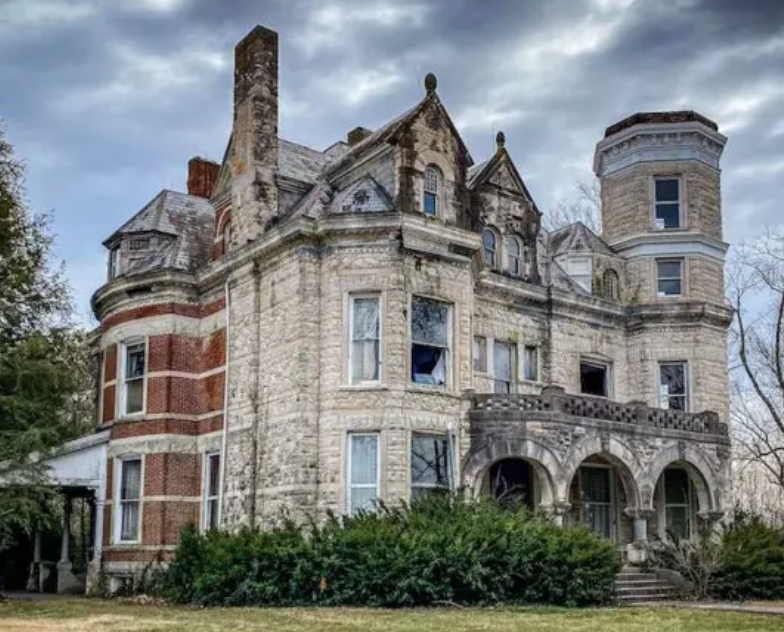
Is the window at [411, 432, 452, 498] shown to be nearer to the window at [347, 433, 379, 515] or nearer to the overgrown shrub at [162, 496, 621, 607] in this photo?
the window at [347, 433, 379, 515]

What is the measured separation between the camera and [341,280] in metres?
23.7

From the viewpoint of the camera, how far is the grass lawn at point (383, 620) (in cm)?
1584

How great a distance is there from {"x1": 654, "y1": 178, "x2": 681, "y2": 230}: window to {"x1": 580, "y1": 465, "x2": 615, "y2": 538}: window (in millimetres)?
8236

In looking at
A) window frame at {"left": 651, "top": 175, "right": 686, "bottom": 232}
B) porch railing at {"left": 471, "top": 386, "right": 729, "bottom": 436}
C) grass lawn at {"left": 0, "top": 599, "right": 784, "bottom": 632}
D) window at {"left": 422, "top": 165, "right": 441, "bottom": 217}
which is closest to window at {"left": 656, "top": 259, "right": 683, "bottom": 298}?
window frame at {"left": 651, "top": 175, "right": 686, "bottom": 232}

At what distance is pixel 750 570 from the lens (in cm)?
2358

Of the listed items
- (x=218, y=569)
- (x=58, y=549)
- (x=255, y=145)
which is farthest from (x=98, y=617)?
(x=58, y=549)

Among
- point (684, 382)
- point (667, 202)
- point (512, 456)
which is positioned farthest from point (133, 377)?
point (667, 202)

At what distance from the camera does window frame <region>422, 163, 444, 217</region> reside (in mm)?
24750

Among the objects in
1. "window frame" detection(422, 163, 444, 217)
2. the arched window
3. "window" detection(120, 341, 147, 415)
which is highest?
"window frame" detection(422, 163, 444, 217)

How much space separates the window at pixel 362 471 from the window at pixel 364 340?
4.49ft

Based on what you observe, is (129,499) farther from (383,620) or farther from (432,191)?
(383,620)

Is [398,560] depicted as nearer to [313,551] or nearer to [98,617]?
[313,551]

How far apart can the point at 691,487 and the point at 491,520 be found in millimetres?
11038

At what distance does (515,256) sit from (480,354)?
3386 millimetres
